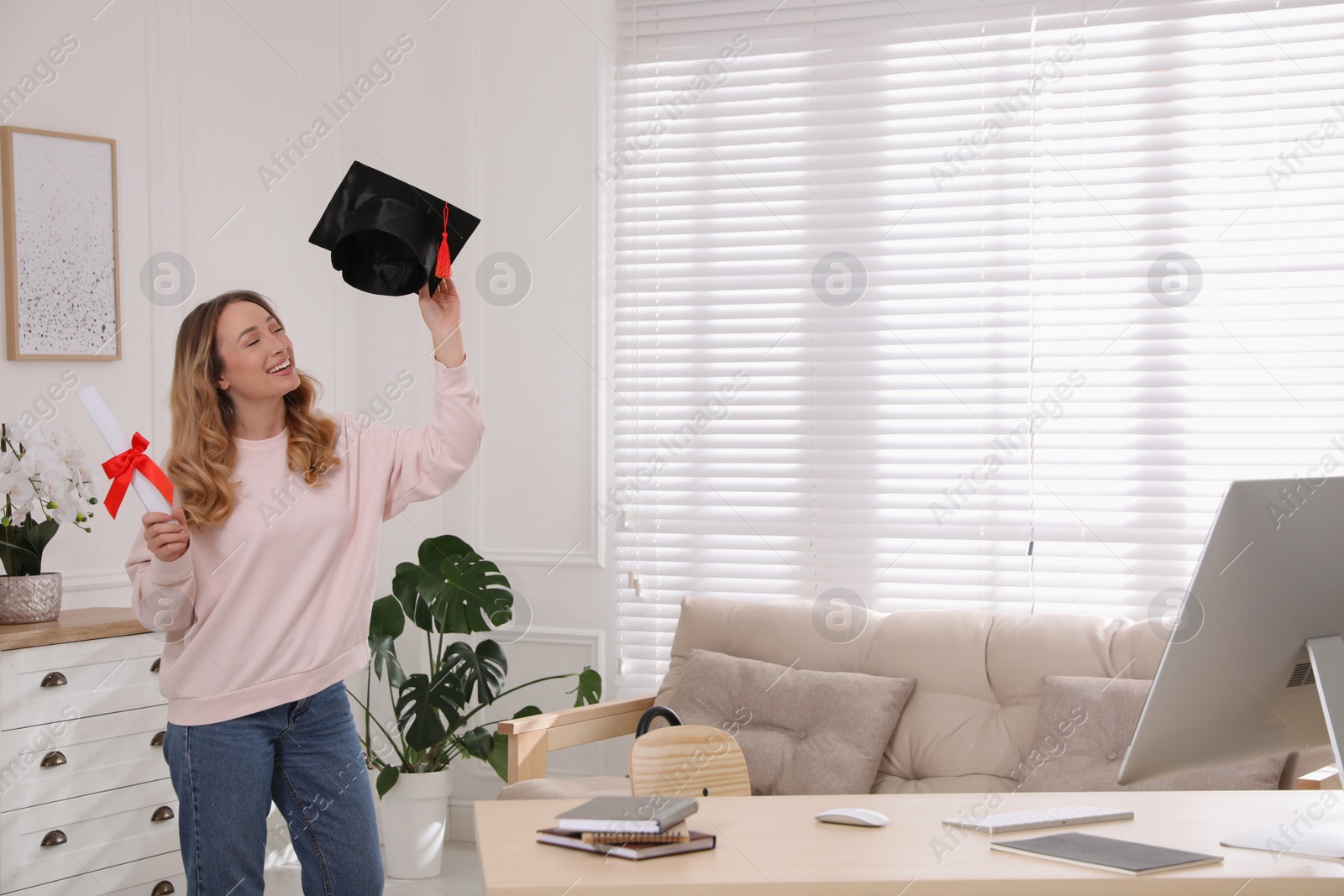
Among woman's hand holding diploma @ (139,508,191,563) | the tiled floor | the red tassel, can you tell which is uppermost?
the red tassel

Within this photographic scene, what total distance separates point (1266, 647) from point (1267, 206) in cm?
226

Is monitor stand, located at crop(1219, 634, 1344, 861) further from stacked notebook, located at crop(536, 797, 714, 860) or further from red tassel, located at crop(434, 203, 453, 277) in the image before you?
red tassel, located at crop(434, 203, 453, 277)

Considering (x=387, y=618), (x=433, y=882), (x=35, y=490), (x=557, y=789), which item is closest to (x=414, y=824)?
(x=433, y=882)

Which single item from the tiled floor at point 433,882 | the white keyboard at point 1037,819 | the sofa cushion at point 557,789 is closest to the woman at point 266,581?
the sofa cushion at point 557,789

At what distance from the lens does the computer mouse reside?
1.59m

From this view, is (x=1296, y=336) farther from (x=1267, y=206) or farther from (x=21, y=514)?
(x=21, y=514)

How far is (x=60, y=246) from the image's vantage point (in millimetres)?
3066

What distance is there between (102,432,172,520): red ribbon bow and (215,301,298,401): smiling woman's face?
0.21 meters

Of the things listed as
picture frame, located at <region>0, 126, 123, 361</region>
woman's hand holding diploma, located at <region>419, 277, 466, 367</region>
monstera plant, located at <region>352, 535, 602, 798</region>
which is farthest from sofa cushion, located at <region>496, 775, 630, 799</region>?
picture frame, located at <region>0, 126, 123, 361</region>

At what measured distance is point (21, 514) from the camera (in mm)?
2748

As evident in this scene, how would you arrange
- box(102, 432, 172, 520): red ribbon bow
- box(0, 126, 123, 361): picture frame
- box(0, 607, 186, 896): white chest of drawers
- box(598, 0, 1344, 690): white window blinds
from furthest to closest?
box(598, 0, 1344, 690): white window blinds, box(0, 126, 123, 361): picture frame, box(0, 607, 186, 896): white chest of drawers, box(102, 432, 172, 520): red ribbon bow

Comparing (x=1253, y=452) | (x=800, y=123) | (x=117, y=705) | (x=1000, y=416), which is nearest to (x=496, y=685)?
(x=117, y=705)

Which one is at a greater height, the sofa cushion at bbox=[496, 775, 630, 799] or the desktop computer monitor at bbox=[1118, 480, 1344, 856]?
the desktop computer monitor at bbox=[1118, 480, 1344, 856]

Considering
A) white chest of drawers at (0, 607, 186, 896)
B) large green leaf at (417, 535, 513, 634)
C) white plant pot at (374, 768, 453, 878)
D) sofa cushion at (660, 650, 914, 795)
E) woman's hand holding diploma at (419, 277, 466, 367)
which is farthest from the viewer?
white plant pot at (374, 768, 453, 878)
